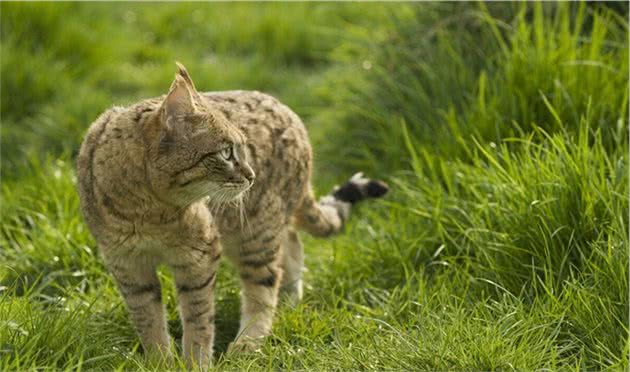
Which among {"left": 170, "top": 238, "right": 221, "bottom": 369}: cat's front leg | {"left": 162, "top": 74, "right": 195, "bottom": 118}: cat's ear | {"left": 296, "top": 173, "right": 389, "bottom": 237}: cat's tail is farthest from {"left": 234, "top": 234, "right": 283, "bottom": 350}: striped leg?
{"left": 162, "top": 74, "right": 195, "bottom": 118}: cat's ear

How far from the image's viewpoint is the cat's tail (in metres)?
4.89

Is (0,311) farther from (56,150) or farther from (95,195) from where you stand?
(56,150)

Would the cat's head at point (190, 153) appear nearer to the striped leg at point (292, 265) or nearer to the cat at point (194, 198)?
the cat at point (194, 198)

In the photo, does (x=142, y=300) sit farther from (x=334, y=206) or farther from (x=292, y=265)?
(x=334, y=206)

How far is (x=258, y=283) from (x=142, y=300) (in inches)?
24.3

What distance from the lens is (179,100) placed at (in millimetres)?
3643

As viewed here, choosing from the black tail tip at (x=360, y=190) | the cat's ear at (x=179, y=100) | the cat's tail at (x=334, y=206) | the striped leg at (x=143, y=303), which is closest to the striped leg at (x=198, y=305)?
the striped leg at (x=143, y=303)

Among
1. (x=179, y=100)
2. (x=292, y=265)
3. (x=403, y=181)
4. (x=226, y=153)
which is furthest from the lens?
(x=403, y=181)

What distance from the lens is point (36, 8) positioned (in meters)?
7.36

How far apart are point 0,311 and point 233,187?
1.01 meters

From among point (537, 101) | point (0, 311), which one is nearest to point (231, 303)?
point (0, 311)

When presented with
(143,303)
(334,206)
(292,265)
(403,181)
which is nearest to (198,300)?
(143,303)

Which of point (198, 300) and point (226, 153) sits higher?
point (226, 153)

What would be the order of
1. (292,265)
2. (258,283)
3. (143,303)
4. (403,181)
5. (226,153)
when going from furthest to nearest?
(403,181), (292,265), (258,283), (143,303), (226,153)
